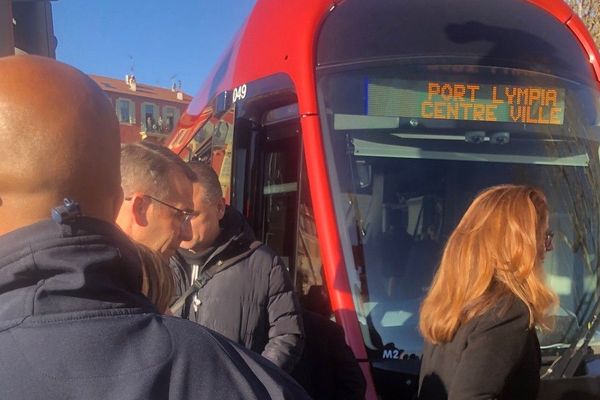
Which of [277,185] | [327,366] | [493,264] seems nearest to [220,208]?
[327,366]

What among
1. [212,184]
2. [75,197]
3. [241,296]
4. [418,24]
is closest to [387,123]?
[418,24]

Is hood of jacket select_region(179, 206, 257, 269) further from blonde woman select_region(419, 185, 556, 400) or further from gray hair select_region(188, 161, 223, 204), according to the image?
blonde woman select_region(419, 185, 556, 400)

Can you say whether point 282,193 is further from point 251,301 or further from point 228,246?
point 251,301

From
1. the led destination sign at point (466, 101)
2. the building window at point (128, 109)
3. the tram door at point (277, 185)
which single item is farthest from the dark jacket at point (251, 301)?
the building window at point (128, 109)

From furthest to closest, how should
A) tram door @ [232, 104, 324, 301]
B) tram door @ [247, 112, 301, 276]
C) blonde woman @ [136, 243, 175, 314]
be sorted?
tram door @ [247, 112, 301, 276], tram door @ [232, 104, 324, 301], blonde woman @ [136, 243, 175, 314]

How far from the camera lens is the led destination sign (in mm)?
3568

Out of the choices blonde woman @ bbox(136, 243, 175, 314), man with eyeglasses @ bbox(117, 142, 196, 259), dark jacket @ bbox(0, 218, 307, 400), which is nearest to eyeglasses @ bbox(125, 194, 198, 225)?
man with eyeglasses @ bbox(117, 142, 196, 259)

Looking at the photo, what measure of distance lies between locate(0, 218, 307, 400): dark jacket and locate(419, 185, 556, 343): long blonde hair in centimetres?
146

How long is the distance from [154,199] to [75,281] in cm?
118

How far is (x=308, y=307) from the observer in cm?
349

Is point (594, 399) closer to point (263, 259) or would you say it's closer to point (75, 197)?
point (263, 259)

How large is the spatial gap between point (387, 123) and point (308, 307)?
1.06 metres

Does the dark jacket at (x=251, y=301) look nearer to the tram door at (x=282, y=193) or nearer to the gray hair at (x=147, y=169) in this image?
the tram door at (x=282, y=193)

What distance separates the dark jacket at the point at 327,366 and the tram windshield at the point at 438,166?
0.24 m
